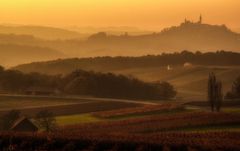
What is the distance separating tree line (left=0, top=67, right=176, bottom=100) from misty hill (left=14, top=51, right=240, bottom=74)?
6135 cm

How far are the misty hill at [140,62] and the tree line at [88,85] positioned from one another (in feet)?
201

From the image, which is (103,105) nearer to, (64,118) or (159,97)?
(64,118)

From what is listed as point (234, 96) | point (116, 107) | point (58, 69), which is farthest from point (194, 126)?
point (58, 69)

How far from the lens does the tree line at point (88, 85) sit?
82438 millimetres

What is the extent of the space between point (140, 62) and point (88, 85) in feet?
259

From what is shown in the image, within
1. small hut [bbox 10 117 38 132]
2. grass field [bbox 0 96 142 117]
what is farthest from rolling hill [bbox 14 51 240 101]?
small hut [bbox 10 117 38 132]

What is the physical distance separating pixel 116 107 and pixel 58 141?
36.8 meters

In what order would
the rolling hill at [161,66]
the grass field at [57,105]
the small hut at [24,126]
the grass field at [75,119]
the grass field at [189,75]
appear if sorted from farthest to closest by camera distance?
the rolling hill at [161,66], the grass field at [189,75], the grass field at [57,105], the grass field at [75,119], the small hut at [24,126]

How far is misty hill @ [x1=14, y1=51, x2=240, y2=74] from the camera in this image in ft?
499

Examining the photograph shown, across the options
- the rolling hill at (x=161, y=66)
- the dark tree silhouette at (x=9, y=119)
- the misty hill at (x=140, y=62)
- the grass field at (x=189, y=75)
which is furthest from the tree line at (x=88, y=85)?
the misty hill at (x=140, y=62)

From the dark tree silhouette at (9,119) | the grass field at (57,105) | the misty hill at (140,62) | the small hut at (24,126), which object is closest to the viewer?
the small hut at (24,126)

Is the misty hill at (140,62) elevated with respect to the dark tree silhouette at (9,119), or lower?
elevated

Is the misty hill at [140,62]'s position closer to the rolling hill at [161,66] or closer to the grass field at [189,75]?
the rolling hill at [161,66]

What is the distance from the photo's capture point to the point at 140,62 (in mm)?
160750
